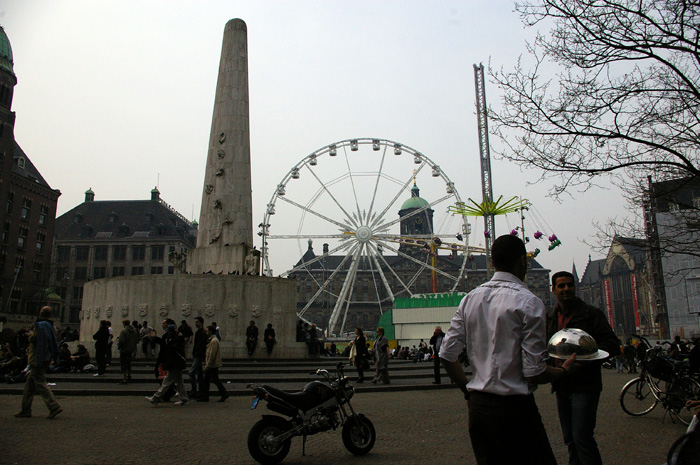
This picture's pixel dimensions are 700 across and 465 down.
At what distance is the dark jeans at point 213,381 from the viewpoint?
10.9 m

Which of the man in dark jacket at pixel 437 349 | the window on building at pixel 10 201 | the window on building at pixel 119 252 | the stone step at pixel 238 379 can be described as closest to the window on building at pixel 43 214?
the window on building at pixel 10 201

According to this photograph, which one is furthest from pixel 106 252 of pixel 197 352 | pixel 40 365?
pixel 40 365

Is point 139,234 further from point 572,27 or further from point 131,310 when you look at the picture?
point 572,27

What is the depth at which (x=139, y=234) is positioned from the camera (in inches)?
2817

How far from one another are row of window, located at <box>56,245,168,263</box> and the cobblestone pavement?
62.0 m

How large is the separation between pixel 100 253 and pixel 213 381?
216 ft

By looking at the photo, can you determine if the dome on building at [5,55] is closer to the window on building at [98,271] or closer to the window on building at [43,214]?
the window on building at [43,214]

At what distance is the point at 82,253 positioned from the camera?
71125mm

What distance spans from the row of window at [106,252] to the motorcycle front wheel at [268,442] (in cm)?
6713

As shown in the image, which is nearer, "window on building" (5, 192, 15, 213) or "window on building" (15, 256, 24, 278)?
"window on building" (5, 192, 15, 213)

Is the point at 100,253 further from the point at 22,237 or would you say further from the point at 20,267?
the point at 20,267

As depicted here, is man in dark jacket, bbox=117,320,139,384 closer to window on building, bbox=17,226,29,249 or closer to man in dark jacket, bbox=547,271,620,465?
man in dark jacket, bbox=547,271,620,465

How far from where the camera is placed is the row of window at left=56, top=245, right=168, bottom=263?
70312 mm

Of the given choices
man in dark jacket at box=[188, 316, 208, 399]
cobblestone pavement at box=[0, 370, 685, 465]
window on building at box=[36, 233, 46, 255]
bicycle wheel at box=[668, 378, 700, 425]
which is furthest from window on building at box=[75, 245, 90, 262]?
bicycle wheel at box=[668, 378, 700, 425]
